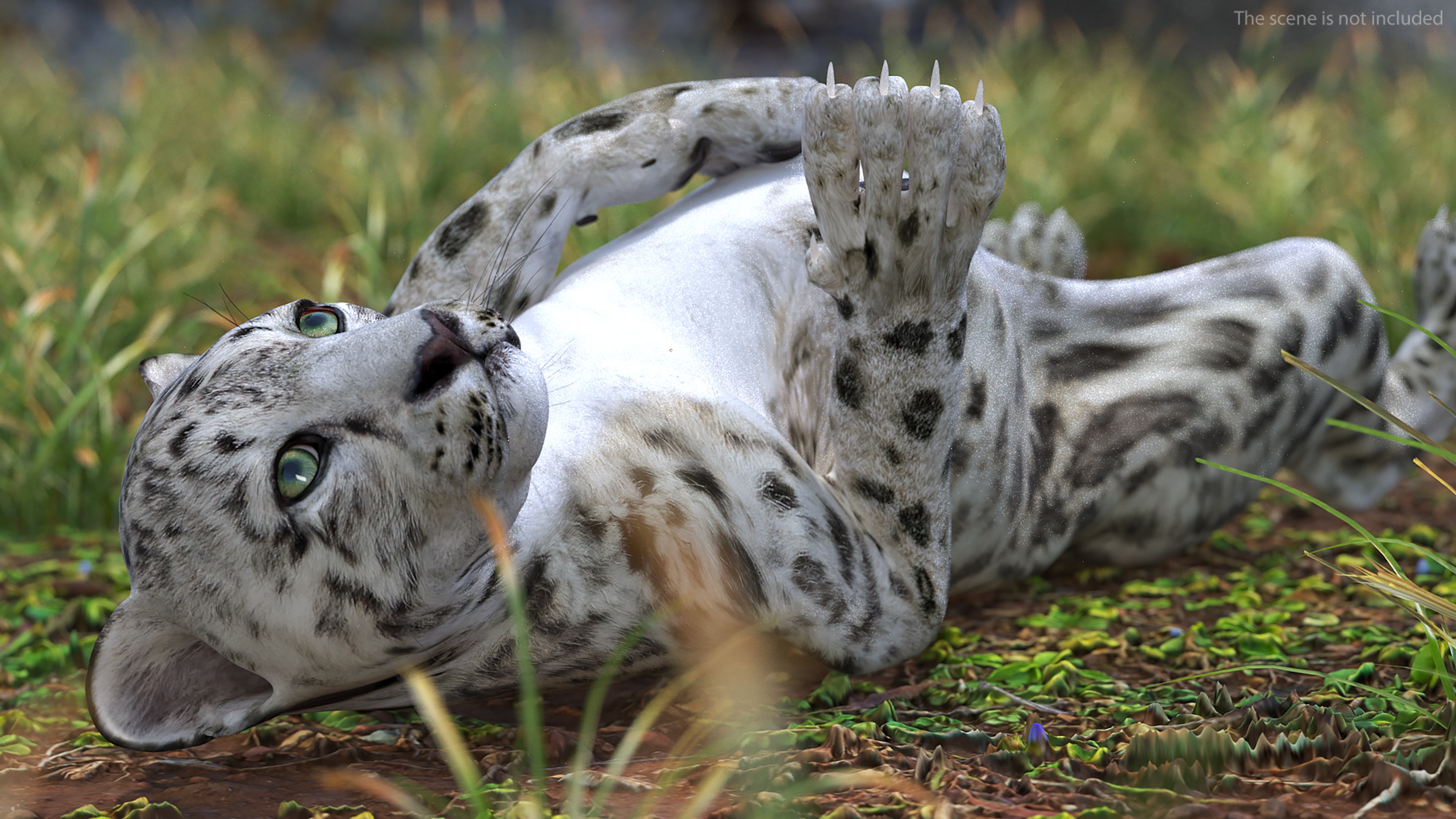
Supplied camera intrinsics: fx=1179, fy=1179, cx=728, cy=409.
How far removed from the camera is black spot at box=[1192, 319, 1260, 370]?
8.68 feet

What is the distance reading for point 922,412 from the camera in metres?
2.09

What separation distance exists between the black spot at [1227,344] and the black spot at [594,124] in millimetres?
1388

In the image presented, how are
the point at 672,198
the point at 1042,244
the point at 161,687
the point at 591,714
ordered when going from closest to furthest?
1. the point at 591,714
2. the point at 161,687
3. the point at 1042,244
4. the point at 672,198

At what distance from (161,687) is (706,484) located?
3.17ft

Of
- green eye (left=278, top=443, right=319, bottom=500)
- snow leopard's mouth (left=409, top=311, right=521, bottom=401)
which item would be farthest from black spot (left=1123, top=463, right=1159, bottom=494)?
green eye (left=278, top=443, right=319, bottom=500)

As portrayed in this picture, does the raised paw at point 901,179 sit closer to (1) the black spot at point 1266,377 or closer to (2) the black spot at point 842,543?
(2) the black spot at point 842,543

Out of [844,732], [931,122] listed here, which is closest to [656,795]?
[844,732]

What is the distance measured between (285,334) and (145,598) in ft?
1.53

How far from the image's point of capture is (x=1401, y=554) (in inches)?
120

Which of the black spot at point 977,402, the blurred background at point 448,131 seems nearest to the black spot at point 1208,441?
the black spot at point 977,402

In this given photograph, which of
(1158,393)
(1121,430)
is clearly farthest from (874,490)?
(1158,393)

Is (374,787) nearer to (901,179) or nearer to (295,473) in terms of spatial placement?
(295,473)

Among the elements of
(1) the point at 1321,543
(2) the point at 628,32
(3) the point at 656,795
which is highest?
(2) the point at 628,32

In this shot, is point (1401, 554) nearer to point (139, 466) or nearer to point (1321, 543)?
point (1321, 543)
